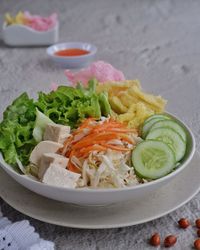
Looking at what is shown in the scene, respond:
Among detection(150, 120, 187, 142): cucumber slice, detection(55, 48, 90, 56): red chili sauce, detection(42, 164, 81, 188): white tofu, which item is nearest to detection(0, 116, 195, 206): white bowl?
detection(42, 164, 81, 188): white tofu

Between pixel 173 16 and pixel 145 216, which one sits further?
pixel 173 16

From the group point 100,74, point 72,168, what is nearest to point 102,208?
point 72,168

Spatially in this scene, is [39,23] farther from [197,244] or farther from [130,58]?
[197,244]

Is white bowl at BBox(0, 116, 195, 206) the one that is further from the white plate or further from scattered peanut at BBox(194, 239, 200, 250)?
scattered peanut at BBox(194, 239, 200, 250)

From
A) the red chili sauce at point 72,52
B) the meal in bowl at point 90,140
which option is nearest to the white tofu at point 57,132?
the meal in bowl at point 90,140

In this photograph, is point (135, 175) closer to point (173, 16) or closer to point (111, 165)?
point (111, 165)

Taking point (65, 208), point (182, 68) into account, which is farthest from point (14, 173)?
point (182, 68)

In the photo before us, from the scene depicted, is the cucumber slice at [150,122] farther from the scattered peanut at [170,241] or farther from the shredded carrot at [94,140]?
the scattered peanut at [170,241]
